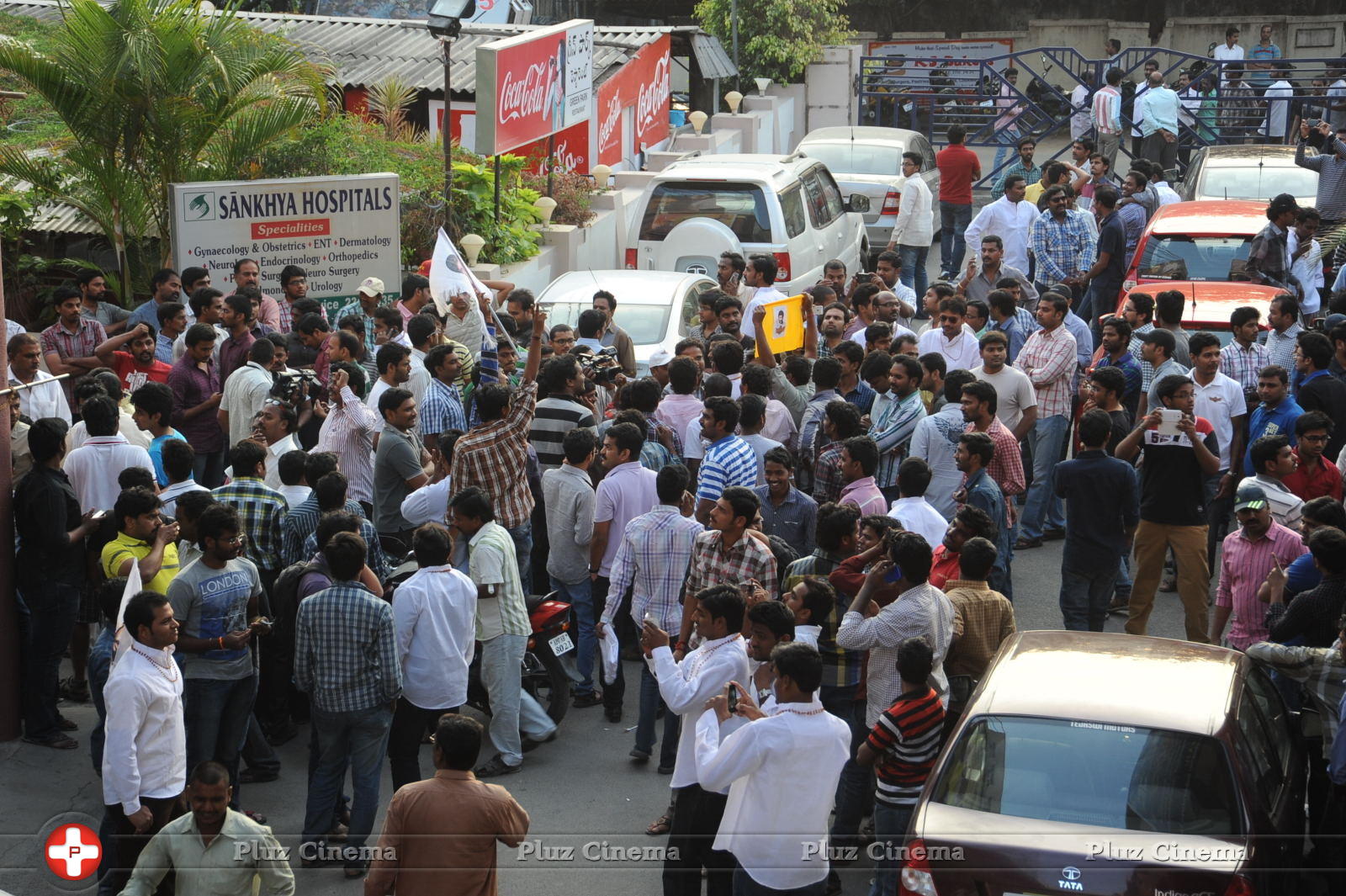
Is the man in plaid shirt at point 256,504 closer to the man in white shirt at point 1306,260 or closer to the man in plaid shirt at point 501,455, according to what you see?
the man in plaid shirt at point 501,455

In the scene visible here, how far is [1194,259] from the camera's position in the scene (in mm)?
14414

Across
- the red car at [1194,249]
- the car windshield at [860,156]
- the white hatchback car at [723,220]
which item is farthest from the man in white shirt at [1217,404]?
the car windshield at [860,156]

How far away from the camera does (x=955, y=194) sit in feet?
63.1

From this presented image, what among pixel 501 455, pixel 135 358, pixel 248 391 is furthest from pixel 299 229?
pixel 501 455

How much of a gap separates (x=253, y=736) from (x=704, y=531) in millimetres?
2646

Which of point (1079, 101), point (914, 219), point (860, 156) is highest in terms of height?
point (1079, 101)

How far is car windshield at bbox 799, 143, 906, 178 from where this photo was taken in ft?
68.5

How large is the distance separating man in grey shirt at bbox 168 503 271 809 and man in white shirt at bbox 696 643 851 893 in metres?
2.54

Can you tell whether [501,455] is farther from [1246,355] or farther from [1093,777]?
[1246,355]

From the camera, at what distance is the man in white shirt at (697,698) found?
6.22m

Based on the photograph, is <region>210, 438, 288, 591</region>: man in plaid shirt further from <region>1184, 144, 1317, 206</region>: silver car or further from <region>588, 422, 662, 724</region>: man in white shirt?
<region>1184, 144, 1317, 206</region>: silver car

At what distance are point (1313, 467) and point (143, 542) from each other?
6.62 metres

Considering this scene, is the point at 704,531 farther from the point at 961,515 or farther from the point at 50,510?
the point at 50,510

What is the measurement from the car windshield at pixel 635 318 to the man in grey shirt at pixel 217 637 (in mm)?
6118
